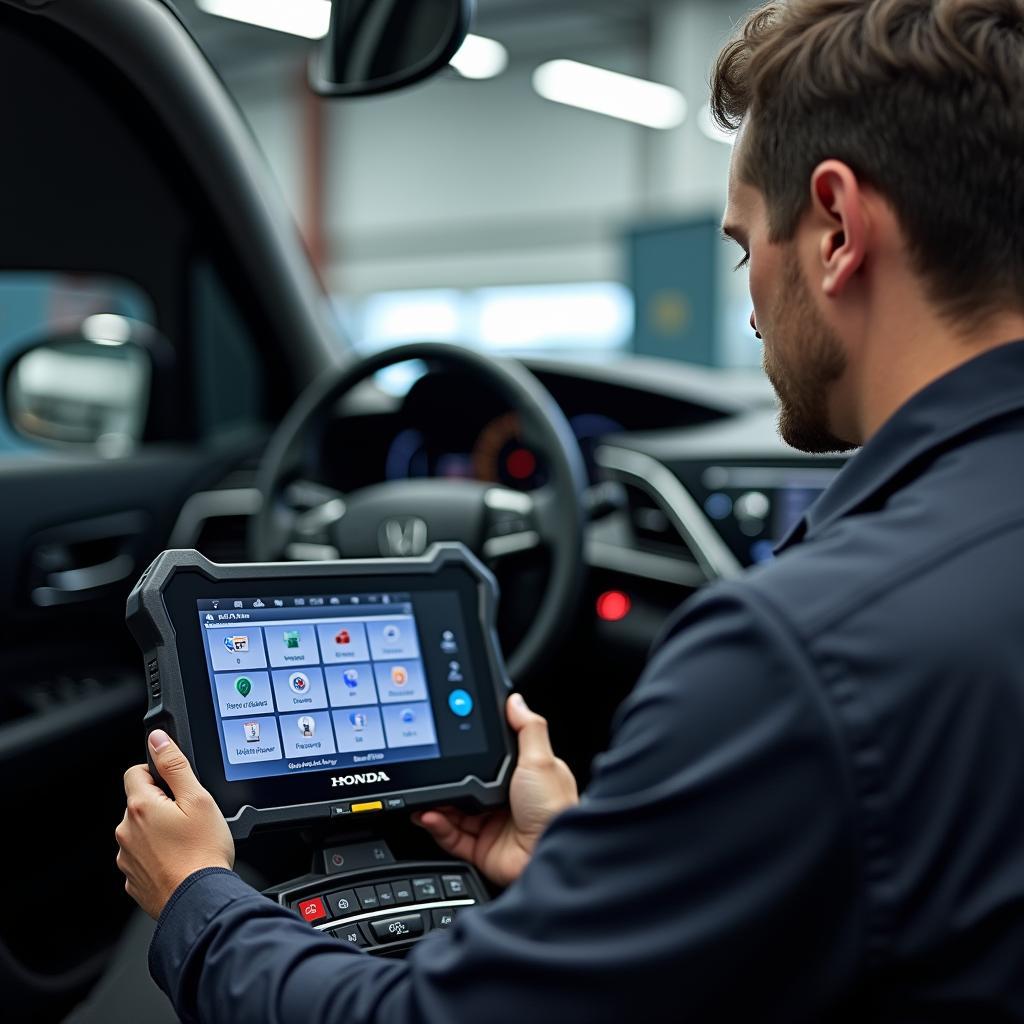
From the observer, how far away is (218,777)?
42.4 inches

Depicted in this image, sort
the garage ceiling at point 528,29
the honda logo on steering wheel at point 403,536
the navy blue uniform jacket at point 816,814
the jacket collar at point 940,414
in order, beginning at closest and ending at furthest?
the navy blue uniform jacket at point 816,814, the jacket collar at point 940,414, the honda logo on steering wheel at point 403,536, the garage ceiling at point 528,29

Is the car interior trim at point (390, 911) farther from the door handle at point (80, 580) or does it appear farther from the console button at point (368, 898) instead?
the door handle at point (80, 580)

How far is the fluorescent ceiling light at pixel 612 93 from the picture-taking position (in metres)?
10.6

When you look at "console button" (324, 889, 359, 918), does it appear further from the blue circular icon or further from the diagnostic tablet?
the blue circular icon

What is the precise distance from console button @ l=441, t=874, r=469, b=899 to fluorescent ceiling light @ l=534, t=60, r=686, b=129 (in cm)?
991

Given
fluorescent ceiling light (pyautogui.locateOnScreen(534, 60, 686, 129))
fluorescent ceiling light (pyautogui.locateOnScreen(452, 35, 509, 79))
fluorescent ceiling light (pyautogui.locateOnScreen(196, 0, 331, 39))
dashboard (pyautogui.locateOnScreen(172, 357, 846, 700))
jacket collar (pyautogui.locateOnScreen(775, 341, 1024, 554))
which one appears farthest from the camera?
fluorescent ceiling light (pyautogui.locateOnScreen(534, 60, 686, 129))

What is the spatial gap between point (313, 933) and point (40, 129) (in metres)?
1.44

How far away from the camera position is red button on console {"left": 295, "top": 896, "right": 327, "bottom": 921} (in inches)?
44.5

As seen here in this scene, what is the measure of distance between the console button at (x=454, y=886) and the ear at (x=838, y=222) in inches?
25.1

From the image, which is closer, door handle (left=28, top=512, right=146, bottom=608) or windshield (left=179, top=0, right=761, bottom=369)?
door handle (left=28, top=512, right=146, bottom=608)

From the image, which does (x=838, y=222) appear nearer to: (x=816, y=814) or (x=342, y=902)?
(x=816, y=814)

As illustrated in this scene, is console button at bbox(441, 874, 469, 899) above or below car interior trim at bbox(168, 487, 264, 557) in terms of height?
below

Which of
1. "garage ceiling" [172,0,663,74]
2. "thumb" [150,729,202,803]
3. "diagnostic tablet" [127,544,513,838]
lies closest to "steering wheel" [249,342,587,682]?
"diagnostic tablet" [127,544,513,838]

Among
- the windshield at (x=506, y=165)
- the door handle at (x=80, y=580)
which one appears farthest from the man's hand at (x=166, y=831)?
the windshield at (x=506, y=165)
